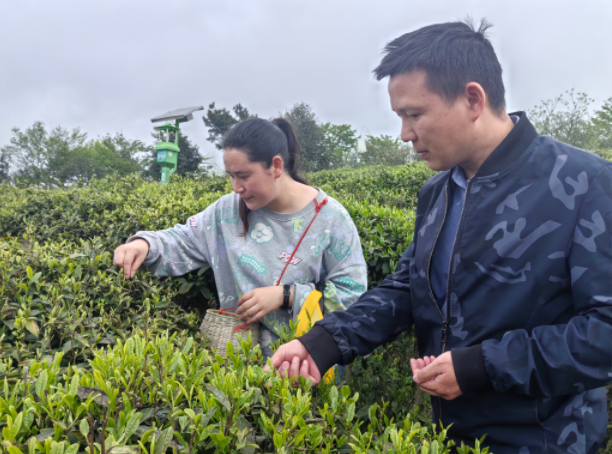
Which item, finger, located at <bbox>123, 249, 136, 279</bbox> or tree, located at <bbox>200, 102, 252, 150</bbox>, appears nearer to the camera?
finger, located at <bbox>123, 249, 136, 279</bbox>

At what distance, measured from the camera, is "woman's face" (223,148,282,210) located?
2.57 metres

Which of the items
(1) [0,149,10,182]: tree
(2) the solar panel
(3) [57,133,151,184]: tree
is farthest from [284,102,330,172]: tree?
(1) [0,149,10,182]: tree

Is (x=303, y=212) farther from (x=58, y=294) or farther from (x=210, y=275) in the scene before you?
(x=58, y=294)

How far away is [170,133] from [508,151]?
10549 millimetres

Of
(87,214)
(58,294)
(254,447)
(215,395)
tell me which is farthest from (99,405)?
(87,214)

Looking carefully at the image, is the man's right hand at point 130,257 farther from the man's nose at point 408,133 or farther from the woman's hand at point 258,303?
the man's nose at point 408,133

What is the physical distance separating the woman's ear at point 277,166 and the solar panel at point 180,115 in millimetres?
8404

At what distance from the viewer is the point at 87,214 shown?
416 cm

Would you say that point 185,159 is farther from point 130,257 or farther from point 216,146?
point 130,257

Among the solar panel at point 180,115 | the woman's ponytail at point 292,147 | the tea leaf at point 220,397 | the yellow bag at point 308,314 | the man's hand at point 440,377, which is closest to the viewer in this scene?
the tea leaf at point 220,397

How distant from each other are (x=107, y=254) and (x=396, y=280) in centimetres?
173

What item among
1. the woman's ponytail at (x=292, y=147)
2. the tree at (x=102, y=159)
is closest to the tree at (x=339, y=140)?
the tree at (x=102, y=159)

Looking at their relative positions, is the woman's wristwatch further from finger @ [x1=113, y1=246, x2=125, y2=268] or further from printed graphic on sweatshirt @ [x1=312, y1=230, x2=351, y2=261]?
finger @ [x1=113, y1=246, x2=125, y2=268]

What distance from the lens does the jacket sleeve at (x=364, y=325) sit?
1.69 m
